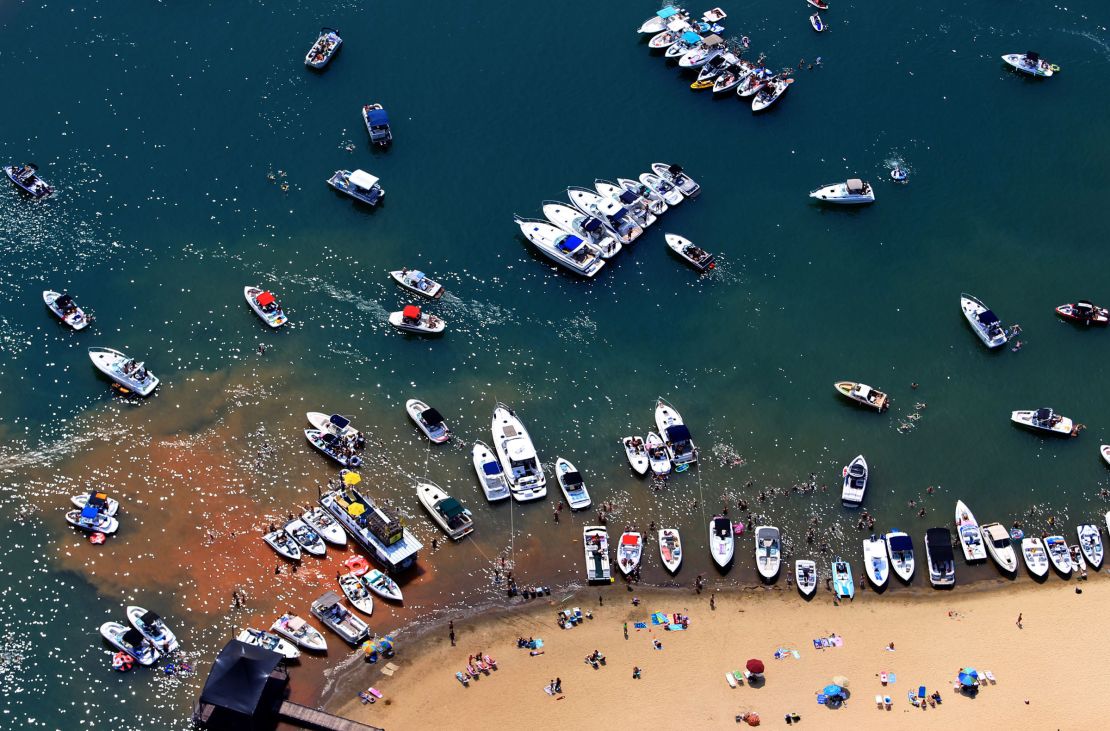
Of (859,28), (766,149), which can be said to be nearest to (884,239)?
(766,149)

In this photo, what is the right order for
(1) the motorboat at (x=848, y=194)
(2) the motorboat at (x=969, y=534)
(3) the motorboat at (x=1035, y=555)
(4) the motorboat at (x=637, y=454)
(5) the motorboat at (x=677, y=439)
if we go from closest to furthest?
(3) the motorboat at (x=1035, y=555) < (2) the motorboat at (x=969, y=534) < (4) the motorboat at (x=637, y=454) < (5) the motorboat at (x=677, y=439) < (1) the motorboat at (x=848, y=194)

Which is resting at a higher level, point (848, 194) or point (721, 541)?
point (848, 194)

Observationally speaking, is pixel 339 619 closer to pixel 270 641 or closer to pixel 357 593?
pixel 357 593

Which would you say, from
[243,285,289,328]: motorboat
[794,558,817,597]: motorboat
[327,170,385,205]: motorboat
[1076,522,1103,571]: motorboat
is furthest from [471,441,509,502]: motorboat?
[1076,522,1103,571]: motorboat

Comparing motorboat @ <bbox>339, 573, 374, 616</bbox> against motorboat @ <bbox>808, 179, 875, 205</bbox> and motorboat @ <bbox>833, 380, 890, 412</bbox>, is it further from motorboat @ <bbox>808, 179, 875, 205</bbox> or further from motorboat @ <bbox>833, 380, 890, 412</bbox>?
motorboat @ <bbox>808, 179, 875, 205</bbox>

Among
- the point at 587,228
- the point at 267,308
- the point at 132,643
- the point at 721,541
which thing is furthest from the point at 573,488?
the point at 132,643

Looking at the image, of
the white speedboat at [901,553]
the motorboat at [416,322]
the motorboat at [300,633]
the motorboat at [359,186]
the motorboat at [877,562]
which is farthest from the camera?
the motorboat at [359,186]

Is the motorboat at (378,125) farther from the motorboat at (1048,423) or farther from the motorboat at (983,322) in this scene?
the motorboat at (1048,423)

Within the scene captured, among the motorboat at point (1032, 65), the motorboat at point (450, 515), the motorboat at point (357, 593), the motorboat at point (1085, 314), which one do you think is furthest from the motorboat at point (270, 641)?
the motorboat at point (1032, 65)
